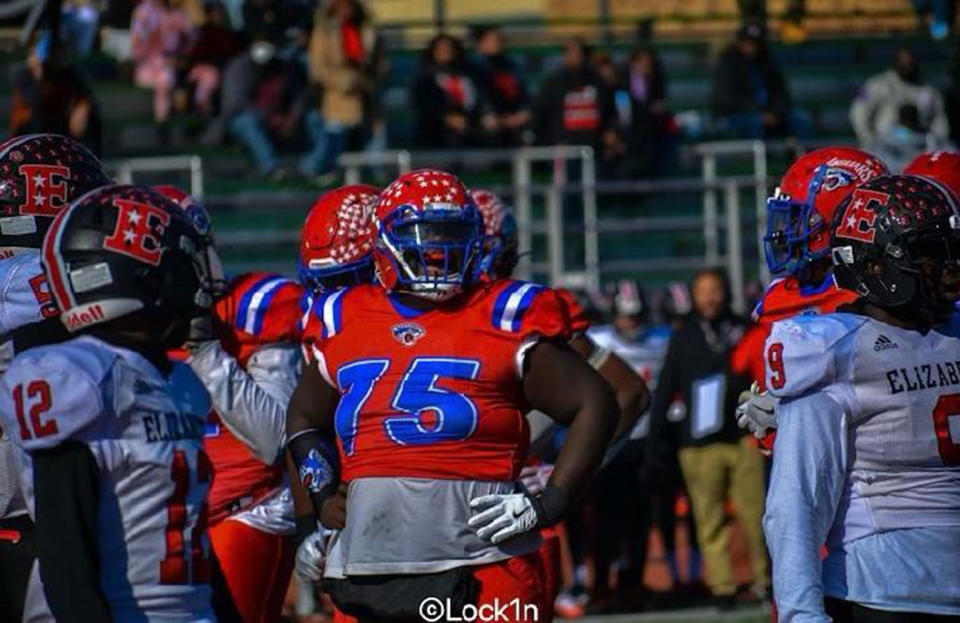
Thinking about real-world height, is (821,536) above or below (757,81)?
below

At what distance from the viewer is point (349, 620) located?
5.47 meters

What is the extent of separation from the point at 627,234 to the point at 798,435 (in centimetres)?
1130

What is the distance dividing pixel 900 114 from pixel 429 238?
11231 millimetres

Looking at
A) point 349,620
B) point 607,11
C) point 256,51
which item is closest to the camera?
point 349,620

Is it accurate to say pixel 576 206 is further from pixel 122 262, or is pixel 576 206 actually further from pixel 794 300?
pixel 122 262

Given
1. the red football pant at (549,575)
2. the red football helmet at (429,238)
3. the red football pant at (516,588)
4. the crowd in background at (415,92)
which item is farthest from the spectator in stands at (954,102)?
the red football pant at (516,588)

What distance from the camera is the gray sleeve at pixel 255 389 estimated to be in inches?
227

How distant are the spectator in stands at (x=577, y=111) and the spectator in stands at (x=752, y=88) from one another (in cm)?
152

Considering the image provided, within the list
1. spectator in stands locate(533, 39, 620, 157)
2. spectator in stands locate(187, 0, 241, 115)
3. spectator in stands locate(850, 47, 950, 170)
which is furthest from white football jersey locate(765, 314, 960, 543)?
spectator in stands locate(187, 0, 241, 115)

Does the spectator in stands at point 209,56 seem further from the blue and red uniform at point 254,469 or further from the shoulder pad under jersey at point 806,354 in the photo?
the shoulder pad under jersey at point 806,354

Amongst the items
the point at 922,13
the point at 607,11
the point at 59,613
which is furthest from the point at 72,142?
the point at 922,13

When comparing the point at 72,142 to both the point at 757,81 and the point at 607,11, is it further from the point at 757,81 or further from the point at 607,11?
the point at 607,11

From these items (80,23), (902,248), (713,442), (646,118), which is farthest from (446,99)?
(902,248)

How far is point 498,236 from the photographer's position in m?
7.20
